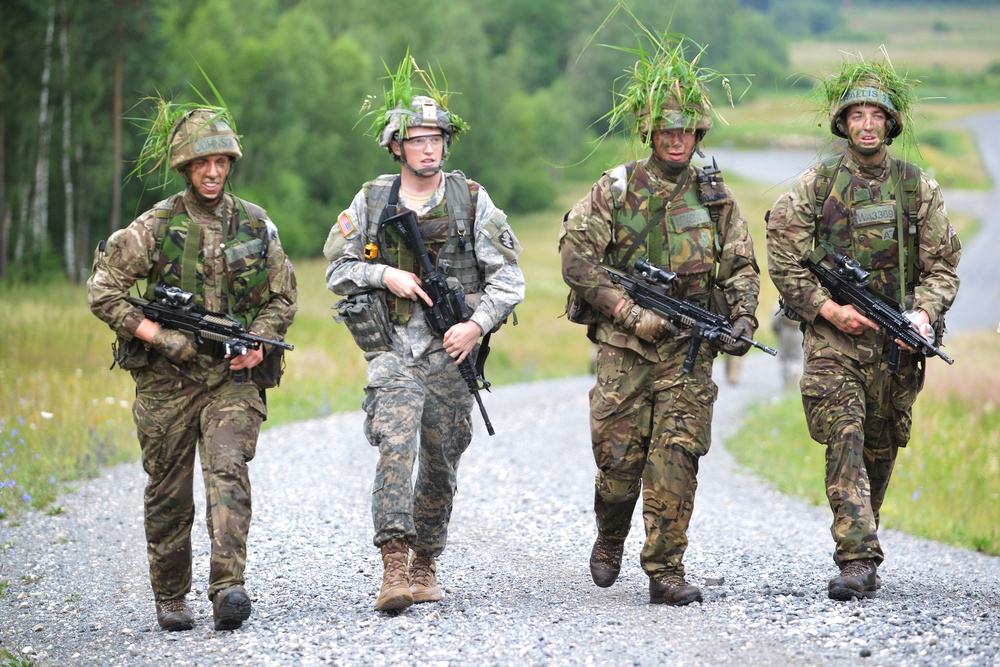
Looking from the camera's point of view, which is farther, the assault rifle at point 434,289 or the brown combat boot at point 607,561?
the brown combat boot at point 607,561

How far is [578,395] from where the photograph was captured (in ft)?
62.1

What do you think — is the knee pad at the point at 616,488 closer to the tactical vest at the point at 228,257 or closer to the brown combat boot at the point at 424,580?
the brown combat boot at the point at 424,580

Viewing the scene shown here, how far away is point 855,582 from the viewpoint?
6.66 m

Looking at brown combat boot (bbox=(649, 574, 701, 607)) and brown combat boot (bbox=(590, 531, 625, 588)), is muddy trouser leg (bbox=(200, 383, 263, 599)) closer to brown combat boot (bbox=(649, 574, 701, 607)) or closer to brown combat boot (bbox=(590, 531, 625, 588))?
brown combat boot (bbox=(590, 531, 625, 588))

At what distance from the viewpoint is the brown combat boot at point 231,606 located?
6270 mm

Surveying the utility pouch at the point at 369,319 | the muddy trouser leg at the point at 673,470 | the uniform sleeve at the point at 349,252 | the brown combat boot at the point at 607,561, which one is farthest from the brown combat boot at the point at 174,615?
the muddy trouser leg at the point at 673,470

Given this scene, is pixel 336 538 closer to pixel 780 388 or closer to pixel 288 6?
pixel 780 388

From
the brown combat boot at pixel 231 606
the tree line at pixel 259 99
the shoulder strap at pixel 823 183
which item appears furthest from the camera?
the tree line at pixel 259 99

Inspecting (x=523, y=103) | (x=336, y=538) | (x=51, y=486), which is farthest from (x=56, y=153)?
(x=523, y=103)

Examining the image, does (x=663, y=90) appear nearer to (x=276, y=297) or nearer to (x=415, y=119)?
(x=415, y=119)

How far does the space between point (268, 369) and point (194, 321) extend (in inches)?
18.6

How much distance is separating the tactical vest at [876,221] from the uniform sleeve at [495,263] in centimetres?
170

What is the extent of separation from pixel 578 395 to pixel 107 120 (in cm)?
1760

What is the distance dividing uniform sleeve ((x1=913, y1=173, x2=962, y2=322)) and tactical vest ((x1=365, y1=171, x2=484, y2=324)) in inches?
94.4
